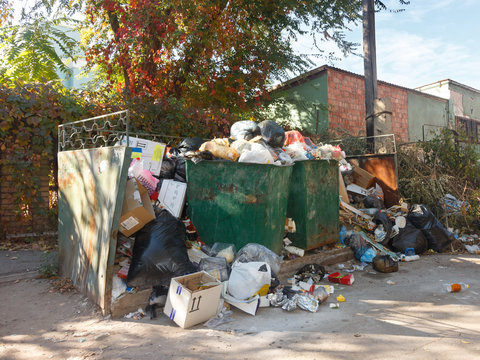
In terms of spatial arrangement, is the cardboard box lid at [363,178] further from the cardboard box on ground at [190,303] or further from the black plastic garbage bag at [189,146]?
the cardboard box on ground at [190,303]

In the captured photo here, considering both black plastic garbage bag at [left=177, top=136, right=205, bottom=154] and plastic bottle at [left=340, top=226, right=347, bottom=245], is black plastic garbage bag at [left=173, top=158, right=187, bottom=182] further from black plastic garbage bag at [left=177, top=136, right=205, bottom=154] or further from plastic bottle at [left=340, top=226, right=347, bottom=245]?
plastic bottle at [left=340, top=226, right=347, bottom=245]

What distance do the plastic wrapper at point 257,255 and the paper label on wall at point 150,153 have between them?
145 centimetres

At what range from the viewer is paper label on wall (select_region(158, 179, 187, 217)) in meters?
Result: 3.66

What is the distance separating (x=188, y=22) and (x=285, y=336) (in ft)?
23.0

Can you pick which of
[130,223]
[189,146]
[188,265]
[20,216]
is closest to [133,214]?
[130,223]

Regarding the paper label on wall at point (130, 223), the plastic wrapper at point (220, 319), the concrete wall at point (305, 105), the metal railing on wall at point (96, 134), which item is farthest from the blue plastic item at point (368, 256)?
the concrete wall at point (305, 105)

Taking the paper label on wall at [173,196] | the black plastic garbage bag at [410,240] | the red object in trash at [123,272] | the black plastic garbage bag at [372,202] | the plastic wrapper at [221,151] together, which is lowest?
the black plastic garbage bag at [410,240]

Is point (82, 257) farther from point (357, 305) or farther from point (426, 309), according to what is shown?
point (426, 309)

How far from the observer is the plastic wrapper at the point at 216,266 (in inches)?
120

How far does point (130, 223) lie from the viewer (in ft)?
9.77

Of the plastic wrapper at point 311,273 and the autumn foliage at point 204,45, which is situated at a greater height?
the autumn foliage at point 204,45

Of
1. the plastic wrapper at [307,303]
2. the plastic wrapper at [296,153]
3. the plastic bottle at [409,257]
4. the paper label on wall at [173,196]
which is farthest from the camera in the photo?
the plastic bottle at [409,257]

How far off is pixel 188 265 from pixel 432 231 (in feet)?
12.1

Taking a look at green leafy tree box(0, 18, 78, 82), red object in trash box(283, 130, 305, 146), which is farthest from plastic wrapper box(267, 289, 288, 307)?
green leafy tree box(0, 18, 78, 82)
